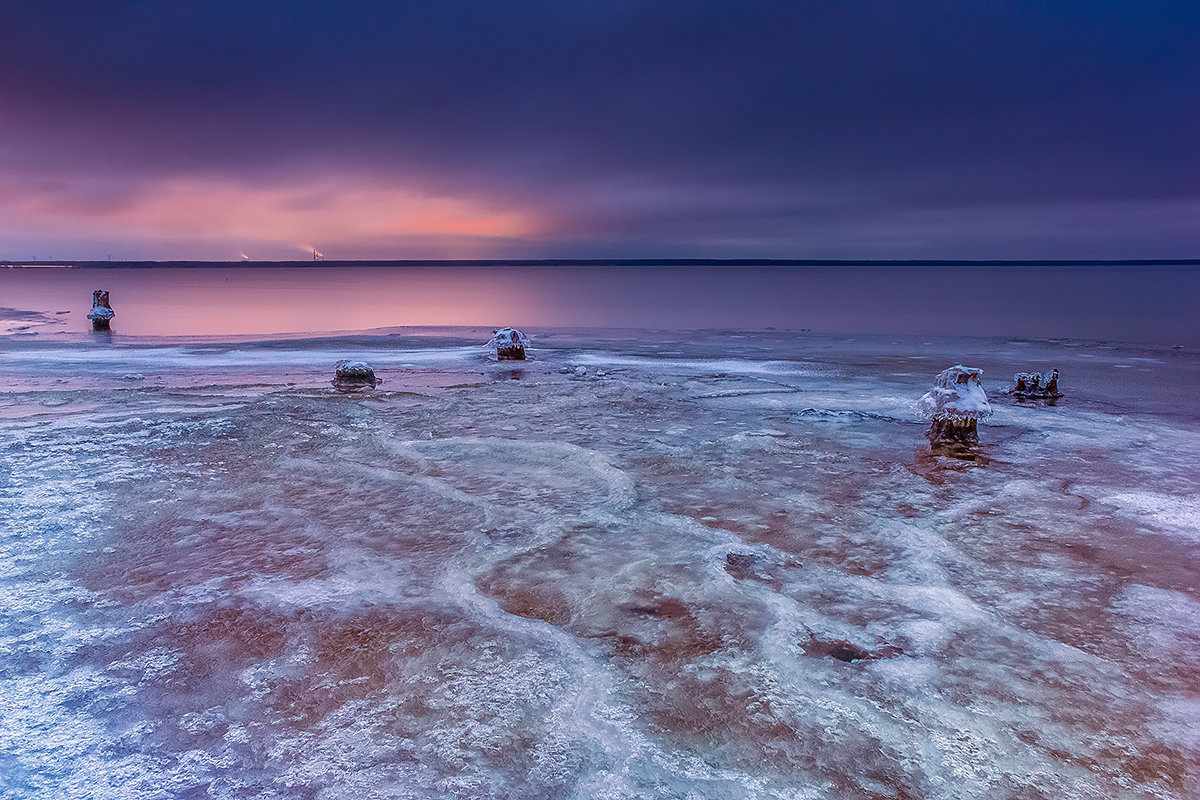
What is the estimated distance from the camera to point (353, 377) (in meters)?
11.3

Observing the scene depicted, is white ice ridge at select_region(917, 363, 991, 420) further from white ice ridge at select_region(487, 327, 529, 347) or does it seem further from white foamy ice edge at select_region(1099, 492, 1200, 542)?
white ice ridge at select_region(487, 327, 529, 347)

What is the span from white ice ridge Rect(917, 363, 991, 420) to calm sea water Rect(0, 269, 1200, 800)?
426 millimetres

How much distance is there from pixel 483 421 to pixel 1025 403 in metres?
7.86

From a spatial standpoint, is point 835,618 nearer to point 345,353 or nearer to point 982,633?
point 982,633

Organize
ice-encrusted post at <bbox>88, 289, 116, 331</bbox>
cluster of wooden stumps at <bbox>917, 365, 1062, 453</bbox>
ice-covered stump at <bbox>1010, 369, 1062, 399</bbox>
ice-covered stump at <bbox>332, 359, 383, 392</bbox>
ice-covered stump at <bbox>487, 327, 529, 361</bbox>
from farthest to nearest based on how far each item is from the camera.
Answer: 1. ice-encrusted post at <bbox>88, 289, 116, 331</bbox>
2. ice-covered stump at <bbox>487, 327, 529, 361</bbox>
3. ice-covered stump at <bbox>332, 359, 383, 392</bbox>
4. ice-covered stump at <bbox>1010, 369, 1062, 399</bbox>
5. cluster of wooden stumps at <bbox>917, 365, 1062, 453</bbox>

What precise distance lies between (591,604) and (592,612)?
10 cm

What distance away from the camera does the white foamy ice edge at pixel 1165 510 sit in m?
5.13

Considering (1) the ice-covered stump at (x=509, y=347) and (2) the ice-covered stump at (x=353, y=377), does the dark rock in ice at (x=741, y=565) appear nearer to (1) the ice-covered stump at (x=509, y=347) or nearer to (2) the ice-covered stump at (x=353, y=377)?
(2) the ice-covered stump at (x=353, y=377)

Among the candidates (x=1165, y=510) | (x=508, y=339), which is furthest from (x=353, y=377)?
(x=1165, y=510)

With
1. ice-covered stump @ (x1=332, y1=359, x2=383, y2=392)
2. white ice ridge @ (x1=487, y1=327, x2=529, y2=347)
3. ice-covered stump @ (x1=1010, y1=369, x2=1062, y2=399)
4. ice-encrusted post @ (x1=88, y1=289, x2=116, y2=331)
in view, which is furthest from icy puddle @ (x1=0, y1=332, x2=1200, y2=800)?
ice-encrusted post @ (x1=88, y1=289, x2=116, y2=331)

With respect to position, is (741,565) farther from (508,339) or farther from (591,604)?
(508,339)

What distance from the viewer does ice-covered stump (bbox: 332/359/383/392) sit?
11188 millimetres

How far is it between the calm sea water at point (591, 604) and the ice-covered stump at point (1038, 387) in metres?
1.44

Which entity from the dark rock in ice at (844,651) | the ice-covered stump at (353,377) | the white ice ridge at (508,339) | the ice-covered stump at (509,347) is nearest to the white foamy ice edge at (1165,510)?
the dark rock in ice at (844,651)
